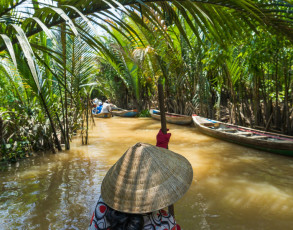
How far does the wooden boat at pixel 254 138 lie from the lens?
502cm

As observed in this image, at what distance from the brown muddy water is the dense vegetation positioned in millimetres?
887

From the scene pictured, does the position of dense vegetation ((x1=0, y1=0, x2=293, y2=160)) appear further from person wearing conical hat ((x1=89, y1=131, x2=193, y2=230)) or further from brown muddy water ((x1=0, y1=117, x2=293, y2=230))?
brown muddy water ((x1=0, y1=117, x2=293, y2=230))

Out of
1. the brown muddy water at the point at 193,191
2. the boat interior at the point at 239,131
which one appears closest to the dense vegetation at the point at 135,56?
the boat interior at the point at 239,131

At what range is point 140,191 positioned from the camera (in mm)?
1067

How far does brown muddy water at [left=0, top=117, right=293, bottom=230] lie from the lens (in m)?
2.76

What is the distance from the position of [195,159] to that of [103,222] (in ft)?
14.3

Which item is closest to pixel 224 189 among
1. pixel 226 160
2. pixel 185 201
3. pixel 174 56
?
pixel 185 201

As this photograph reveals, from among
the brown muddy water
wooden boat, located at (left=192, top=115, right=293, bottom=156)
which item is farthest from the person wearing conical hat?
wooden boat, located at (left=192, top=115, right=293, bottom=156)

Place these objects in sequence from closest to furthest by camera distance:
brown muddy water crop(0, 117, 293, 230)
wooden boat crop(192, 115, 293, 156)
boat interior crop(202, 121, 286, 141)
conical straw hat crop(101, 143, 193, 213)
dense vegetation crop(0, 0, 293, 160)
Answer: conical straw hat crop(101, 143, 193, 213), dense vegetation crop(0, 0, 293, 160), brown muddy water crop(0, 117, 293, 230), wooden boat crop(192, 115, 293, 156), boat interior crop(202, 121, 286, 141)

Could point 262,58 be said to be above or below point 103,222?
above

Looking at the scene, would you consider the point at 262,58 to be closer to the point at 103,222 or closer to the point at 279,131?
the point at 279,131

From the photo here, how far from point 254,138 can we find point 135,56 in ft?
24.1

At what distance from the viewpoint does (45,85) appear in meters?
5.07

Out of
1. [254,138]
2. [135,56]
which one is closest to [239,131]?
[254,138]
